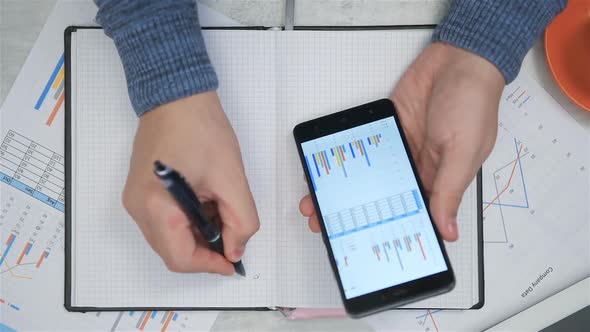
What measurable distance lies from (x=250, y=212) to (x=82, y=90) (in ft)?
0.95

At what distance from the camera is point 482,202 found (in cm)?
70

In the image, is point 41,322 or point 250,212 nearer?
point 250,212

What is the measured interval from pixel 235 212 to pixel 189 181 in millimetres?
61

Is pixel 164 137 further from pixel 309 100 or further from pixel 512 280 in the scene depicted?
pixel 512 280

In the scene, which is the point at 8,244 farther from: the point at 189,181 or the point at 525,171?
the point at 525,171

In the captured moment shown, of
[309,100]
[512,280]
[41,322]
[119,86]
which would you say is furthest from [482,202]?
[41,322]

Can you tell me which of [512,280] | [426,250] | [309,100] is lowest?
[512,280]

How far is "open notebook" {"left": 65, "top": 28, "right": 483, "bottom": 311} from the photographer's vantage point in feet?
2.26

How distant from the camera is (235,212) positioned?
0.59 m

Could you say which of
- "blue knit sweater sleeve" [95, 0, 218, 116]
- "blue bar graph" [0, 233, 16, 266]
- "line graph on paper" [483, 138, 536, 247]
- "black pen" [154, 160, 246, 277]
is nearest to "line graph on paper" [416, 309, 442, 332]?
"line graph on paper" [483, 138, 536, 247]

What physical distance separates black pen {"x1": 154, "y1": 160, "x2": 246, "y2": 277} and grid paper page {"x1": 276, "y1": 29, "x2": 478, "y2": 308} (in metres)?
0.09

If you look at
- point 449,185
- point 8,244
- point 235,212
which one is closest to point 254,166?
point 235,212

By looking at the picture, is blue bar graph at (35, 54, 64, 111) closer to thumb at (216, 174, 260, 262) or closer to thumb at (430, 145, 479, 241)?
thumb at (216, 174, 260, 262)

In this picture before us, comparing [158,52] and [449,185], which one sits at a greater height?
[158,52]
